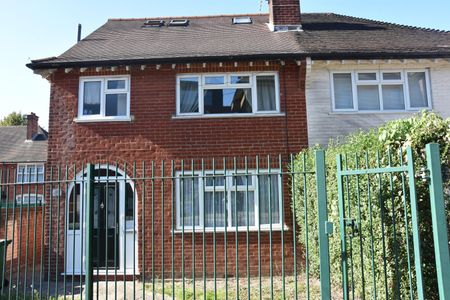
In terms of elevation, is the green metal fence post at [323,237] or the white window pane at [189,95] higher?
the white window pane at [189,95]

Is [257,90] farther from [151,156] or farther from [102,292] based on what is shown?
[102,292]

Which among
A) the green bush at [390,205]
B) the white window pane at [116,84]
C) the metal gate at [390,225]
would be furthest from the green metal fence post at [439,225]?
the white window pane at [116,84]

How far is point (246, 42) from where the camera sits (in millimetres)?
11195

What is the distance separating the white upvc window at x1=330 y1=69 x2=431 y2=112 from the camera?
10416mm

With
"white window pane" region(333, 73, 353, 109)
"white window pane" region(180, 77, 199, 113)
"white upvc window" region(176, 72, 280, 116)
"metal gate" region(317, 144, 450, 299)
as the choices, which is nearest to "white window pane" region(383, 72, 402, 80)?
"white window pane" region(333, 73, 353, 109)

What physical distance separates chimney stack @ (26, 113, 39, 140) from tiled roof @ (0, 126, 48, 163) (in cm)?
29

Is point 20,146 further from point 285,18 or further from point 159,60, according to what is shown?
point 285,18

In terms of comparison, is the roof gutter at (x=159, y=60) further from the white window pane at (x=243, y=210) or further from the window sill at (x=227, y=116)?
the white window pane at (x=243, y=210)

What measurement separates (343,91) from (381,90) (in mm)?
1022

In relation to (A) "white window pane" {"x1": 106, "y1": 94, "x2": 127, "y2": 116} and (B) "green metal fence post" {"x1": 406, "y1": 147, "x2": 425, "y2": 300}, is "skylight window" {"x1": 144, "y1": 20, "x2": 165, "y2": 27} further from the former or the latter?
(B) "green metal fence post" {"x1": 406, "y1": 147, "x2": 425, "y2": 300}

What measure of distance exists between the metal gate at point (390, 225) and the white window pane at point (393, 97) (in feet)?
18.7

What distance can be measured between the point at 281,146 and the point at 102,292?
539 cm

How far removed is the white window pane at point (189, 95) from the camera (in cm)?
1029

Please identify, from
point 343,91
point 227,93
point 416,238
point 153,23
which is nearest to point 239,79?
point 227,93
